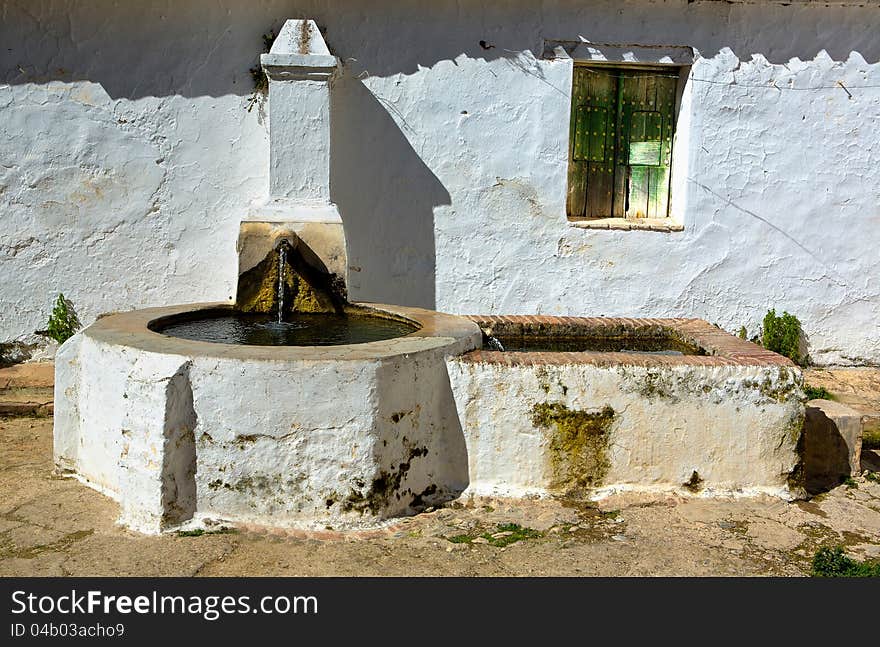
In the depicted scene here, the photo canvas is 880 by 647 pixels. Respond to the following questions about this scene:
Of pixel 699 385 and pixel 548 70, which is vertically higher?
pixel 548 70

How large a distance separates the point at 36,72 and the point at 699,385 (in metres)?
5.58

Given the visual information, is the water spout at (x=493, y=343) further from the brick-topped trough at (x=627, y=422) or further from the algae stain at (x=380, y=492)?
the algae stain at (x=380, y=492)

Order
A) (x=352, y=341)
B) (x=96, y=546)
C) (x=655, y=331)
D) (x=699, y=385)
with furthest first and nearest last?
1. (x=655, y=331)
2. (x=352, y=341)
3. (x=699, y=385)
4. (x=96, y=546)

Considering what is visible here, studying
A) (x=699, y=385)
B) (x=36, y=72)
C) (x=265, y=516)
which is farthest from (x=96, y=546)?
(x=36, y=72)

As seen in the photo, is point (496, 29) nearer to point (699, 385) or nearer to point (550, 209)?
point (550, 209)

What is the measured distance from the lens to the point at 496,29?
712cm

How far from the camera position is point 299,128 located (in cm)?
647

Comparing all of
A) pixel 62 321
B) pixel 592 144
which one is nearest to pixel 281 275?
pixel 62 321

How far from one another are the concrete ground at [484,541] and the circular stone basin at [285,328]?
43.1 inches

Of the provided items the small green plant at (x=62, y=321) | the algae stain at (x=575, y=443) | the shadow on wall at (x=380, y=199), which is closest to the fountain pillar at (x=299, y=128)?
the shadow on wall at (x=380, y=199)

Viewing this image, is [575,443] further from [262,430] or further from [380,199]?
[380,199]

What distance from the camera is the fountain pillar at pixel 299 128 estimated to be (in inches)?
249

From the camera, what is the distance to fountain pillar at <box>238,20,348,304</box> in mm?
6336

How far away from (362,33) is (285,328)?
9.49ft
